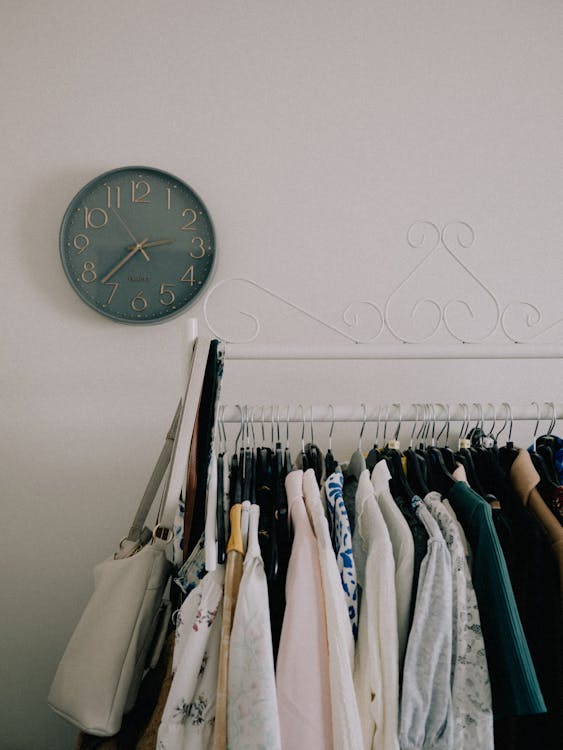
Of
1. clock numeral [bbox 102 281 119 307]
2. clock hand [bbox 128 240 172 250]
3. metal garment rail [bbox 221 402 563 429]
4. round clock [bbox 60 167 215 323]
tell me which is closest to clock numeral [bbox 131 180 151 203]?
round clock [bbox 60 167 215 323]

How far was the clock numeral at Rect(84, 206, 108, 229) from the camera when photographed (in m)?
1.29

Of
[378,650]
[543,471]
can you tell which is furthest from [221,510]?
[543,471]

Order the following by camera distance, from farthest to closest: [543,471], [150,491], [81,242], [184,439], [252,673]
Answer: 1. [81,242]
2. [150,491]
3. [543,471]
4. [184,439]
5. [252,673]

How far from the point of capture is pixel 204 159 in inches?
52.2

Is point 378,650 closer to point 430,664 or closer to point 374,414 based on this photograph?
point 430,664

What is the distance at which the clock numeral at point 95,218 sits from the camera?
1.29m

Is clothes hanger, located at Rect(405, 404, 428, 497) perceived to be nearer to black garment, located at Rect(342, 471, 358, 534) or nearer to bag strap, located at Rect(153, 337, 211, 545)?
black garment, located at Rect(342, 471, 358, 534)

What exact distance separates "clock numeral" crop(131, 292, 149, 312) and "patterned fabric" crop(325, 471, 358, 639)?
724mm

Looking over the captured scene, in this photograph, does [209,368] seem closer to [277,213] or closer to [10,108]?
Answer: [277,213]

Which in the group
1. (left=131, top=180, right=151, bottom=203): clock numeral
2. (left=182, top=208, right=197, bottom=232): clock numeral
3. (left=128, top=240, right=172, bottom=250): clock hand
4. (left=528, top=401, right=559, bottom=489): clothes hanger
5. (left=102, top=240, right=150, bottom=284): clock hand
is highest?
(left=131, top=180, right=151, bottom=203): clock numeral

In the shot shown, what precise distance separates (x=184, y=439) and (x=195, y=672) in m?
0.34

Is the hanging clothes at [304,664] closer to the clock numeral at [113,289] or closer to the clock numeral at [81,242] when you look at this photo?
the clock numeral at [113,289]

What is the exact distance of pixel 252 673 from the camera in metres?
0.71

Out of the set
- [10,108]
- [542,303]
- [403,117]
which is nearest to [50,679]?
[10,108]
